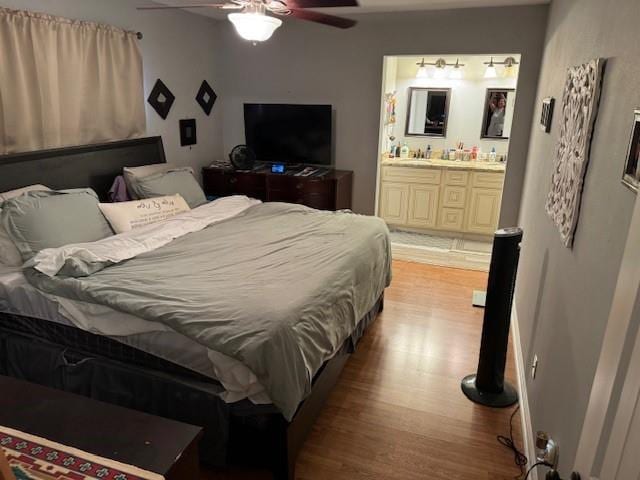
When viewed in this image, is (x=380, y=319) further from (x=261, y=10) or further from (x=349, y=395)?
(x=261, y=10)

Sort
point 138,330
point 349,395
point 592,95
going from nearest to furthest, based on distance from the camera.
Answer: point 592,95
point 138,330
point 349,395

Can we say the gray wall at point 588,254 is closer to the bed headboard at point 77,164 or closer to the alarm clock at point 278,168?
the alarm clock at point 278,168

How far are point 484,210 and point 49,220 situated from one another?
4533 millimetres

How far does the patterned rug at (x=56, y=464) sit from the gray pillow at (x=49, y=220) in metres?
1.52

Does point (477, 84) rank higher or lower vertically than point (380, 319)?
higher

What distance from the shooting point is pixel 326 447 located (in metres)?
2.25

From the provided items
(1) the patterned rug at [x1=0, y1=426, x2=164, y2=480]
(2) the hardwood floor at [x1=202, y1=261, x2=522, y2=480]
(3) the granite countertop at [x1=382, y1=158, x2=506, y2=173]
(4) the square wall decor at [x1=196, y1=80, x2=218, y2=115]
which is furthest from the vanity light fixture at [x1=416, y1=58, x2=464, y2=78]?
(1) the patterned rug at [x1=0, y1=426, x2=164, y2=480]

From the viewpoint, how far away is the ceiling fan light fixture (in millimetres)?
2312

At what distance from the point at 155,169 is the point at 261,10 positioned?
200 cm

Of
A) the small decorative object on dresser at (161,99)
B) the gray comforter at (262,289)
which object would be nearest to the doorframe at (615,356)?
the gray comforter at (262,289)

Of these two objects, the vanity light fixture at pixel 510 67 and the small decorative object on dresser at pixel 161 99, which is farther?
the vanity light fixture at pixel 510 67

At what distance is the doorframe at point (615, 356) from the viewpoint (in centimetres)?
74

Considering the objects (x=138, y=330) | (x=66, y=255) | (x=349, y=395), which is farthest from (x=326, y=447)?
(x=66, y=255)

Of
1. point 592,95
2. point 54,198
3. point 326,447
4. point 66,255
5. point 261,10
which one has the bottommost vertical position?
point 326,447
